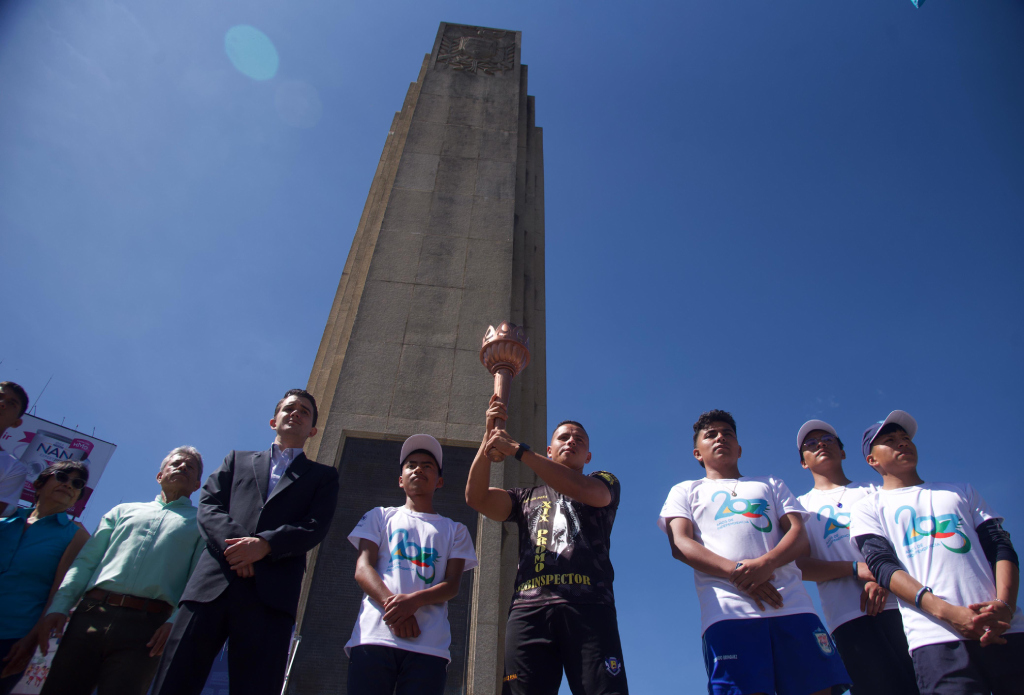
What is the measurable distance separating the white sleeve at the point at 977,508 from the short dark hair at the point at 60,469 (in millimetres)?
5273

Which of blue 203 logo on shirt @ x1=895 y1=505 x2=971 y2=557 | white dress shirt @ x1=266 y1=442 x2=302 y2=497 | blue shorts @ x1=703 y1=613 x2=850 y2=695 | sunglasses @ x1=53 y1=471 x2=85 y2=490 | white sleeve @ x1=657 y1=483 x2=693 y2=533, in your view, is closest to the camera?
blue shorts @ x1=703 y1=613 x2=850 y2=695

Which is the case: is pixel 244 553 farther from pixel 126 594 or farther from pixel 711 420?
pixel 711 420

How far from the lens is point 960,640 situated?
253 cm

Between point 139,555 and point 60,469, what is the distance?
1.04m

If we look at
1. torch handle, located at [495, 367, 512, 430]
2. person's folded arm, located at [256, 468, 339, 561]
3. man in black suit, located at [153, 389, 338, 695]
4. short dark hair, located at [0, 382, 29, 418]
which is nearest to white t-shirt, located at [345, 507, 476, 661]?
person's folded arm, located at [256, 468, 339, 561]

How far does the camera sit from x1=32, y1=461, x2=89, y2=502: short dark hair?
3.61m

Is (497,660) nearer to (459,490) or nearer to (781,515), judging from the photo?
(459,490)

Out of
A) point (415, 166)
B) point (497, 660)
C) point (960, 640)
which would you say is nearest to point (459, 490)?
point (497, 660)

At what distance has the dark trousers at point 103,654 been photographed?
276cm

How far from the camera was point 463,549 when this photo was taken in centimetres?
317

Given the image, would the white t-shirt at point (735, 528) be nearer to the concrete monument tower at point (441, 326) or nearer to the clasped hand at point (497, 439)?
the clasped hand at point (497, 439)

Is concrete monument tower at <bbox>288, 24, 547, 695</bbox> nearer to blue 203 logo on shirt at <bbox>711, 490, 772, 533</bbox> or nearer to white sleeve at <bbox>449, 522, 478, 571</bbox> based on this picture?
white sleeve at <bbox>449, 522, 478, 571</bbox>

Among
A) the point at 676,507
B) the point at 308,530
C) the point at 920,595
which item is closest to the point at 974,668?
the point at 920,595

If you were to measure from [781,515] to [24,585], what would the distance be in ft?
13.9
